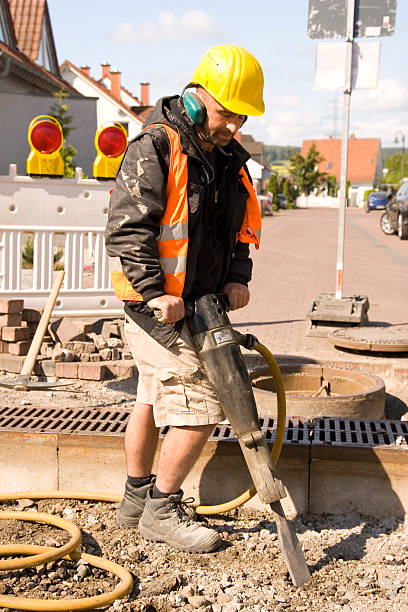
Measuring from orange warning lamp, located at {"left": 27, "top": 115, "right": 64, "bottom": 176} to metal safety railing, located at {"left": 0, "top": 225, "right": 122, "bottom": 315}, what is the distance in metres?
0.52

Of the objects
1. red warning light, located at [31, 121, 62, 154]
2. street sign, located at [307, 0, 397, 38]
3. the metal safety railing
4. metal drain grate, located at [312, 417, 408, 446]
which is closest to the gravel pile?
metal drain grate, located at [312, 417, 408, 446]

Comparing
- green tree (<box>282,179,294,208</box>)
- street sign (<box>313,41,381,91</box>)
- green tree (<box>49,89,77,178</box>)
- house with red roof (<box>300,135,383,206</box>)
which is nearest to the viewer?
street sign (<box>313,41,381,91</box>)

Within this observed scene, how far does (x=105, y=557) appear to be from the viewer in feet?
10.9

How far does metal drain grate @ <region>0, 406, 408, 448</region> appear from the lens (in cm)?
396

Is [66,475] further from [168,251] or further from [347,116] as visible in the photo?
[347,116]

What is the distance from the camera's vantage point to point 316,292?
38.5 ft

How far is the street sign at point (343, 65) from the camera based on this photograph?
8.43 meters

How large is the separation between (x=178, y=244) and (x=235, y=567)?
1.35 meters

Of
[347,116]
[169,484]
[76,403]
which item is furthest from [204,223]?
[347,116]

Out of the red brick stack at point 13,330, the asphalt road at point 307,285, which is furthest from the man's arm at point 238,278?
the asphalt road at point 307,285

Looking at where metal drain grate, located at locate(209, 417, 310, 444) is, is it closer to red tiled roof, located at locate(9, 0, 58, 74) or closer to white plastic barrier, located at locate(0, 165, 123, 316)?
white plastic barrier, located at locate(0, 165, 123, 316)

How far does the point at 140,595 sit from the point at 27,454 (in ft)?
4.10

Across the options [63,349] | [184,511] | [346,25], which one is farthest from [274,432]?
[346,25]

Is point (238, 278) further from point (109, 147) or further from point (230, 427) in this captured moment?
point (109, 147)
